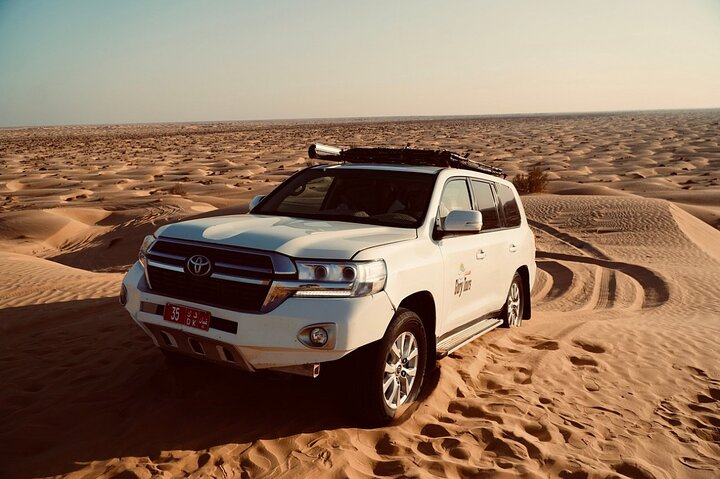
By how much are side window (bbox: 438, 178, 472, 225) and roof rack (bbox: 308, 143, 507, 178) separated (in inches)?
14.5

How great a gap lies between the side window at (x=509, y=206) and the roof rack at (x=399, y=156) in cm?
31

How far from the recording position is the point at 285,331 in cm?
387

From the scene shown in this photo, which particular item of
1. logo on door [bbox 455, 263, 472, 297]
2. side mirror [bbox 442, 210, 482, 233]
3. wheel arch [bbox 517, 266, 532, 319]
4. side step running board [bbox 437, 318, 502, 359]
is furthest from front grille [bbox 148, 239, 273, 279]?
wheel arch [bbox 517, 266, 532, 319]

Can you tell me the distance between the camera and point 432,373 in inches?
216

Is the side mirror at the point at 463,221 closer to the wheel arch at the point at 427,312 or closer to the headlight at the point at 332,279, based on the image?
the wheel arch at the point at 427,312

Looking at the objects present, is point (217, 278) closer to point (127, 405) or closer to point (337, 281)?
point (337, 281)

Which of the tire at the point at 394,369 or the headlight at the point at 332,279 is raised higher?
the headlight at the point at 332,279

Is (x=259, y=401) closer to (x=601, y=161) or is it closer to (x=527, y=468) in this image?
(x=527, y=468)

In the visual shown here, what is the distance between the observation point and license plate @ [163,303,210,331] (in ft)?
13.3

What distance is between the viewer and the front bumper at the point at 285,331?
12.7ft

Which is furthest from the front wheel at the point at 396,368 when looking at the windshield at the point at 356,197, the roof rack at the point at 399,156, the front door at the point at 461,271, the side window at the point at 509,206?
the side window at the point at 509,206

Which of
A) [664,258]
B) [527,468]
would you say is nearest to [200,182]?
[664,258]

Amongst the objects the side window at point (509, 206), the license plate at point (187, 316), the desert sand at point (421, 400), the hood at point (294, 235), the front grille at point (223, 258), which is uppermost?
the hood at point (294, 235)

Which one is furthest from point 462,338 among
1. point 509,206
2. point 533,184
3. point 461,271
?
point 533,184
